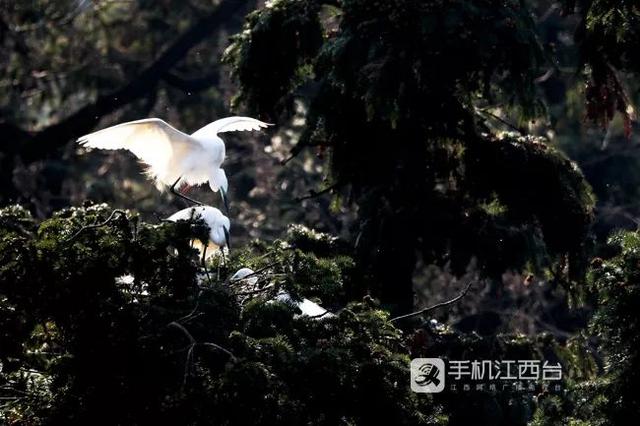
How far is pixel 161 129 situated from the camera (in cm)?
625

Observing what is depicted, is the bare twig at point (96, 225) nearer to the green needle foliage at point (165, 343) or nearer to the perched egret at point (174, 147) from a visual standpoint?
the green needle foliage at point (165, 343)

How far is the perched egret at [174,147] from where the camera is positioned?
20.3 ft

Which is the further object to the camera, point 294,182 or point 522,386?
point 294,182

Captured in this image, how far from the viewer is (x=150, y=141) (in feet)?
21.2

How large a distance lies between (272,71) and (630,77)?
6.45 feet

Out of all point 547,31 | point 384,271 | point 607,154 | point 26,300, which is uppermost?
point 547,31

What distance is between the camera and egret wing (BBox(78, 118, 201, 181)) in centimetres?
609

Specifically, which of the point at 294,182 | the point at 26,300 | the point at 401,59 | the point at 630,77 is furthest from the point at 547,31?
the point at 26,300

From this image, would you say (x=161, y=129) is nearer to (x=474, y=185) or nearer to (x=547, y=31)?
(x=474, y=185)

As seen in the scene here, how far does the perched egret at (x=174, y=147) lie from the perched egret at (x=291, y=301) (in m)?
1.03

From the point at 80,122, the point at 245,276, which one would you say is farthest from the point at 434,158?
the point at 80,122

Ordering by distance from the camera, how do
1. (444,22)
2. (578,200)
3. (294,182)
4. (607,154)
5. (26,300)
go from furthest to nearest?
(294,182) < (607,154) < (578,200) < (444,22) < (26,300)

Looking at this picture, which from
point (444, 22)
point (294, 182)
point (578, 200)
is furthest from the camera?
point (294, 182)

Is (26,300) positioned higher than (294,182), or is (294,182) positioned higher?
(294,182)
